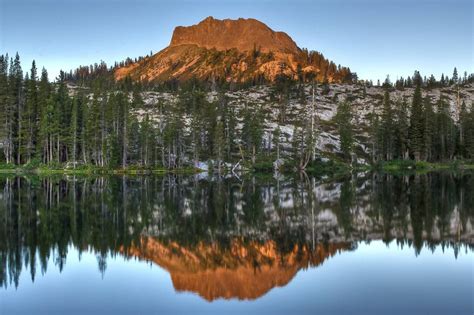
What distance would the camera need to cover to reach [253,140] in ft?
337

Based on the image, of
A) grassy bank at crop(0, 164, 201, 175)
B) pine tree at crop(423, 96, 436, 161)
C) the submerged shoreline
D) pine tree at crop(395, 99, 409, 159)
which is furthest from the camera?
pine tree at crop(395, 99, 409, 159)

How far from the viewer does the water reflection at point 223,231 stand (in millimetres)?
18453

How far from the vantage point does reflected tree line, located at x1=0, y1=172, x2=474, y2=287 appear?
2236 centimetres

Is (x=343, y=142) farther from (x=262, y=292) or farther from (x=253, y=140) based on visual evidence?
(x=262, y=292)

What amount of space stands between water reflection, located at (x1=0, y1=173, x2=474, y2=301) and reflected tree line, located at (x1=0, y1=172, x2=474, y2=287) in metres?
0.06

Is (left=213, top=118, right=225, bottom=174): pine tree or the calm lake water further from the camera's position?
(left=213, top=118, right=225, bottom=174): pine tree

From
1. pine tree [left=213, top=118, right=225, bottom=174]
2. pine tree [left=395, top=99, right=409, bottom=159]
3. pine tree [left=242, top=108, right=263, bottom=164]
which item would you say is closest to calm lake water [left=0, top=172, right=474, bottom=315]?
pine tree [left=213, top=118, right=225, bottom=174]

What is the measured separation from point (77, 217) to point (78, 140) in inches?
2770

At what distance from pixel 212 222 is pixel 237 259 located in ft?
30.3

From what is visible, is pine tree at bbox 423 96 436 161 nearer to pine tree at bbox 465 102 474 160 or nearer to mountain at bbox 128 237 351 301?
pine tree at bbox 465 102 474 160

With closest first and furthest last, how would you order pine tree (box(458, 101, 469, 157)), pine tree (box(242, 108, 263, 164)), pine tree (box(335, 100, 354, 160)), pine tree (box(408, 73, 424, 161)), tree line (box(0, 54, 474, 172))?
tree line (box(0, 54, 474, 172))
pine tree (box(242, 108, 263, 164))
pine tree (box(335, 100, 354, 160))
pine tree (box(408, 73, 424, 161))
pine tree (box(458, 101, 469, 157))

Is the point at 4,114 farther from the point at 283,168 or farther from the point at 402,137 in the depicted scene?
the point at 402,137

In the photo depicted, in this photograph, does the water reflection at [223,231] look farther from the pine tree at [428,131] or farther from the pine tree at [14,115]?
the pine tree at [428,131]

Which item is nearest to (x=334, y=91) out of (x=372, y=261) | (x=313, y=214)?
A: (x=313, y=214)
